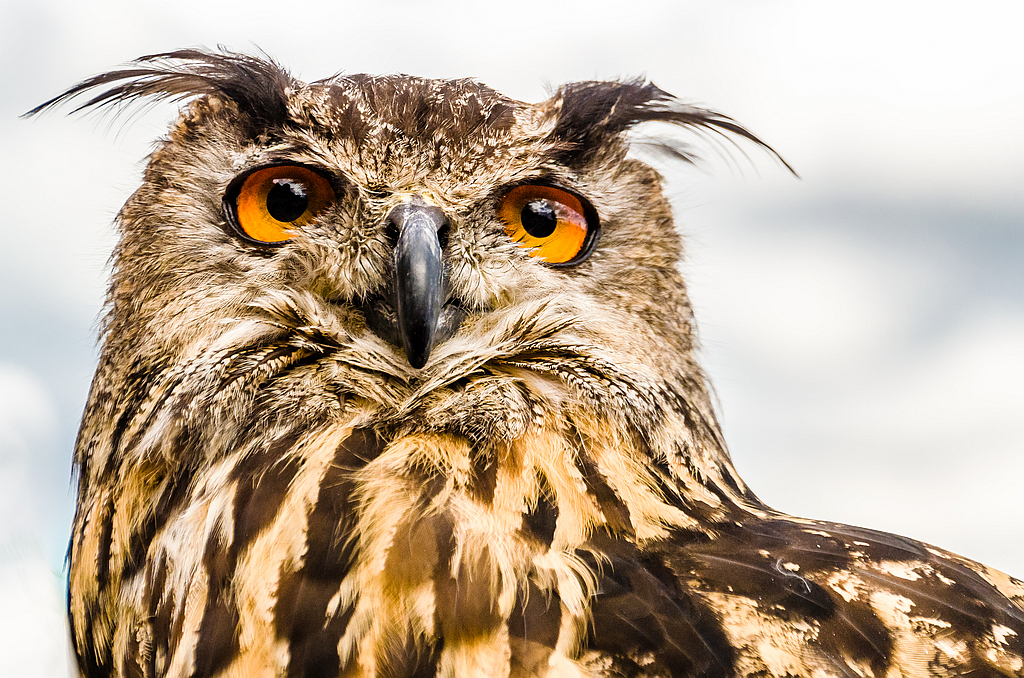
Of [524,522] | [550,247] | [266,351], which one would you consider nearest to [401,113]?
[550,247]

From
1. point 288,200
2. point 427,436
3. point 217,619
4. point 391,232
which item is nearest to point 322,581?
point 217,619

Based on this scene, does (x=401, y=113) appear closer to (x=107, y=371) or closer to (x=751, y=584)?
(x=107, y=371)

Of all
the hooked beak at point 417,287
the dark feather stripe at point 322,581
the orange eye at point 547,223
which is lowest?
the dark feather stripe at point 322,581

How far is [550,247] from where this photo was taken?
4.78ft

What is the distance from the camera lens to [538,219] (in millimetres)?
1461

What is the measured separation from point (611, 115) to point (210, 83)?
0.72 m

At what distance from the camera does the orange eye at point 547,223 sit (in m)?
1.45

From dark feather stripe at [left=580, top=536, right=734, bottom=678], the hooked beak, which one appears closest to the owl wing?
dark feather stripe at [left=580, top=536, right=734, bottom=678]

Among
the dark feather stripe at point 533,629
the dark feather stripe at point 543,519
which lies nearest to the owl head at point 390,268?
the dark feather stripe at point 543,519

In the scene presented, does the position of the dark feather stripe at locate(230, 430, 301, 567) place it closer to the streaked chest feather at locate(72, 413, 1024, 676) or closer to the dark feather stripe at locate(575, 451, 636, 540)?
the streaked chest feather at locate(72, 413, 1024, 676)

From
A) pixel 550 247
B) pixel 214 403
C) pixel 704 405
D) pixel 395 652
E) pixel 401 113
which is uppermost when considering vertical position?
pixel 401 113

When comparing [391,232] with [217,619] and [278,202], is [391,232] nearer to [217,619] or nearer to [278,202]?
[278,202]

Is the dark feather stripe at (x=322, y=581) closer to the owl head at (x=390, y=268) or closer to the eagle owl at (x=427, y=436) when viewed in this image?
the eagle owl at (x=427, y=436)

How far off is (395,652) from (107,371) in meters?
0.75
